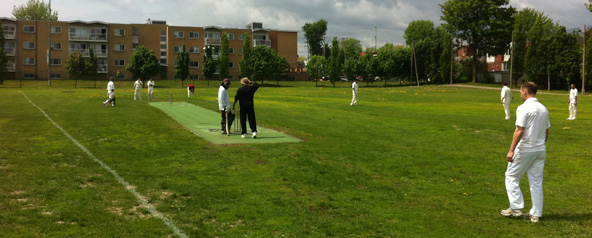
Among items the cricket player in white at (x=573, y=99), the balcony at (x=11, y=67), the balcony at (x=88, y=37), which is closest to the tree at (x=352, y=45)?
the balcony at (x=88, y=37)

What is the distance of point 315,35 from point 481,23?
65.8 m

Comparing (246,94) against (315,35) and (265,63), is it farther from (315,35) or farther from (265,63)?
(315,35)

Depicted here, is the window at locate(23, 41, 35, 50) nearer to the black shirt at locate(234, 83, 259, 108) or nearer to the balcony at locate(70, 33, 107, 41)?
the balcony at locate(70, 33, 107, 41)

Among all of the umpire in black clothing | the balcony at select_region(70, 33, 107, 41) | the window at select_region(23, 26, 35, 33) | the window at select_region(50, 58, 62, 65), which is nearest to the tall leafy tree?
the balcony at select_region(70, 33, 107, 41)

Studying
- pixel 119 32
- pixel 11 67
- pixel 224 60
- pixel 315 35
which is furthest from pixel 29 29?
pixel 315 35

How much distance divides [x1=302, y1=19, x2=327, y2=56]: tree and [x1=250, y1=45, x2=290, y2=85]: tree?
169 feet

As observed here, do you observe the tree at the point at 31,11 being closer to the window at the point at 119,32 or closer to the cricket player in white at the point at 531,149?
the window at the point at 119,32

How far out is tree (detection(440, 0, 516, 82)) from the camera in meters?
87.4

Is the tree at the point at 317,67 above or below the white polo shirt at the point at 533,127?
above

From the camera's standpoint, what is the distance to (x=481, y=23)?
88.2 metres

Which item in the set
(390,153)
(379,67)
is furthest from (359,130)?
(379,67)

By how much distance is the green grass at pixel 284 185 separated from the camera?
289 inches

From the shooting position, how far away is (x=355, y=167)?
12211 mm

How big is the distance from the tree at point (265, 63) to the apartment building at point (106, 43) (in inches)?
514
